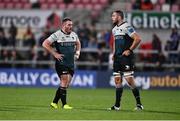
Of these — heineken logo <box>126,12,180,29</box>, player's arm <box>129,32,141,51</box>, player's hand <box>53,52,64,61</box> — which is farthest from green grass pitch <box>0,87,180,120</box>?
heineken logo <box>126,12,180,29</box>

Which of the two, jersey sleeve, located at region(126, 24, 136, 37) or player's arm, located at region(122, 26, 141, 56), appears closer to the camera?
player's arm, located at region(122, 26, 141, 56)

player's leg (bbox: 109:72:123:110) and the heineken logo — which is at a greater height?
the heineken logo

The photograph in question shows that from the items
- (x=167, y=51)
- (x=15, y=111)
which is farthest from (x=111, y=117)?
(x=167, y=51)

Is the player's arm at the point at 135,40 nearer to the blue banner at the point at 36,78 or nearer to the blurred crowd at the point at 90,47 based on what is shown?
the blurred crowd at the point at 90,47

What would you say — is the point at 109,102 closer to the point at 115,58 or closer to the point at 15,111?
the point at 115,58

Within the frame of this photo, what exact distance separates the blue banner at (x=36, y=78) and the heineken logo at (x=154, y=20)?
10.9ft

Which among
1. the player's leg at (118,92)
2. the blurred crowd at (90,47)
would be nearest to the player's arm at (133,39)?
the player's leg at (118,92)

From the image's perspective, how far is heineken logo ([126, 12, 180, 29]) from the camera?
29.0m

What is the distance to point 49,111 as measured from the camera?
14.8 m

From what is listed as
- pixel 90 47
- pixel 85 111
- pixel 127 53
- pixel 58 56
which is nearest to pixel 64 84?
pixel 58 56

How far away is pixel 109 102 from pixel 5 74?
10068mm

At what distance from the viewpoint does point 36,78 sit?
27938 millimetres

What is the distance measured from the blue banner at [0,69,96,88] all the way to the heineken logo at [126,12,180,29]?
10.9 ft

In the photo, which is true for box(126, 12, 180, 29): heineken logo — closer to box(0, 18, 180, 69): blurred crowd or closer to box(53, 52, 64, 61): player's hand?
box(0, 18, 180, 69): blurred crowd
